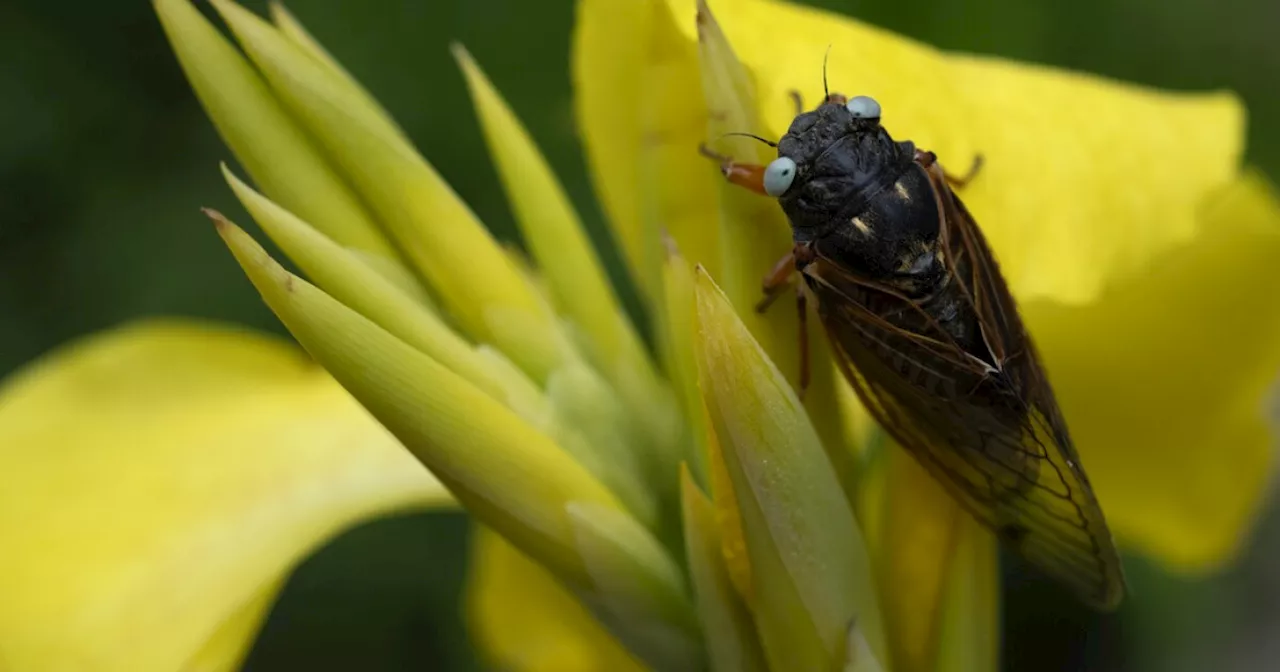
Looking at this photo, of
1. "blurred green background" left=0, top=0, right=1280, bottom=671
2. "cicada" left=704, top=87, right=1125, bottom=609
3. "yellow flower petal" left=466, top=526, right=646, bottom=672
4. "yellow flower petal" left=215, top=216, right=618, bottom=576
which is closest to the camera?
"yellow flower petal" left=215, top=216, right=618, bottom=576

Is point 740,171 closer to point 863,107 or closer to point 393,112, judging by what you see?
point 863,107

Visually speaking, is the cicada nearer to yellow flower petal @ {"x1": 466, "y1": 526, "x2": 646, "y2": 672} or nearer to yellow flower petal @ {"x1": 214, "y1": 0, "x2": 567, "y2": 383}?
yellow flower petal @ {"x1": 214, "y1": 0, "x2": 567, "y2": 383}

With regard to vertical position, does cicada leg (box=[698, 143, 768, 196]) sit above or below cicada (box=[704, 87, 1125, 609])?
above

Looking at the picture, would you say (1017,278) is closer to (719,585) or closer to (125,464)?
(719,585)

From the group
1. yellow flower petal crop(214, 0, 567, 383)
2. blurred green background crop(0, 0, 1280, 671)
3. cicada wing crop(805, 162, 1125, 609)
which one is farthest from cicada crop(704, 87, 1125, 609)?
blurred green background crop(0, 0, 1280, 671)

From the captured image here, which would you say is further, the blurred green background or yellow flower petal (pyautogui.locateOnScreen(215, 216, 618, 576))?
the blurred green background

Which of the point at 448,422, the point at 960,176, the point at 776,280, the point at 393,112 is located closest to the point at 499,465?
the point at 448,422
